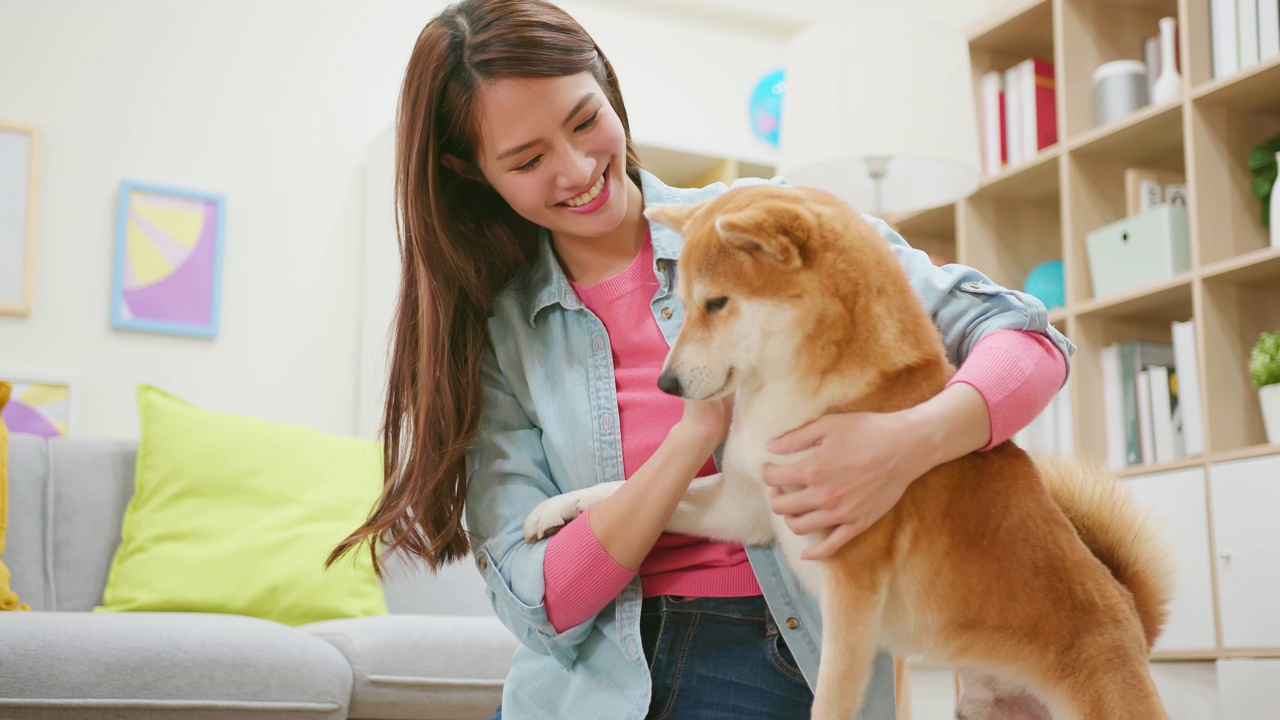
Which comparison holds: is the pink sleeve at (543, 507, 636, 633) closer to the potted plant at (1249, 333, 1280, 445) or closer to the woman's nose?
Answer: the woman's nose

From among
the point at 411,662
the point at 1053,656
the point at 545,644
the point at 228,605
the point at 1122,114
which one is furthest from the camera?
the point at 1122,114


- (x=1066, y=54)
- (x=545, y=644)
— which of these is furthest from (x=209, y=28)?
(x=545, y=644)

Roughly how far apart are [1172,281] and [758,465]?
1982 mm

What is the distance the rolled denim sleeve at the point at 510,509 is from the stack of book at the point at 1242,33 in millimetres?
2117

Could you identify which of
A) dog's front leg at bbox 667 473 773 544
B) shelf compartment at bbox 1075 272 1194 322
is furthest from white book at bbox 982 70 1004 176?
dog's front leg at bbox 667 473 773 544

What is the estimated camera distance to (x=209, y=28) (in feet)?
11.3

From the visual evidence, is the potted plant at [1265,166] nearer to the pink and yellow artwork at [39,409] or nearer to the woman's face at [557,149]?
the woman's face at [557,149]

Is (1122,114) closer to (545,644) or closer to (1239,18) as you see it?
(1239,18)

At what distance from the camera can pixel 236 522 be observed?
2.60 m

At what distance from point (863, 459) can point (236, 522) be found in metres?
1.96

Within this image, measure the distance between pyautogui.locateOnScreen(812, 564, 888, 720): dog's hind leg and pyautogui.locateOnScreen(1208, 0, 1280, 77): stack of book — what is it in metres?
2.11

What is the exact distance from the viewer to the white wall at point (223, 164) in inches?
125

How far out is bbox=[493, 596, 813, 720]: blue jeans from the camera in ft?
4.00

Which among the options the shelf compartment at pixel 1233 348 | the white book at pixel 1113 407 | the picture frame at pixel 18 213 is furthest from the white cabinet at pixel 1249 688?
the picture frame at pixel 18 213
